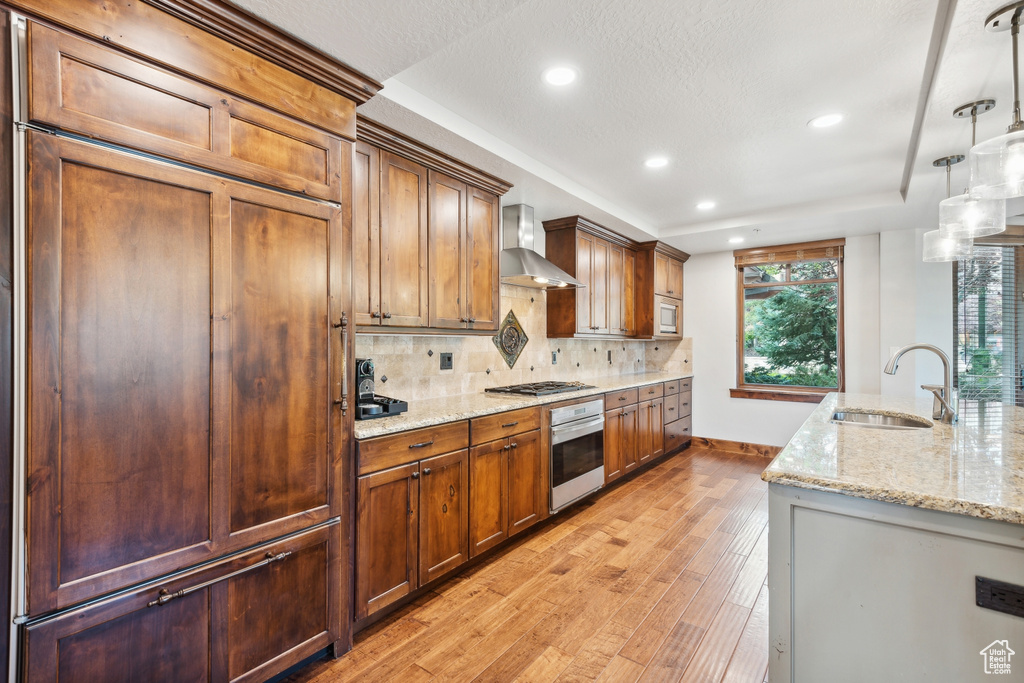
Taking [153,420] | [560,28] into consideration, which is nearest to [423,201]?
[560,28]

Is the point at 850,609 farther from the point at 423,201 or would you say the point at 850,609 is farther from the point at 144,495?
the point at 423,201

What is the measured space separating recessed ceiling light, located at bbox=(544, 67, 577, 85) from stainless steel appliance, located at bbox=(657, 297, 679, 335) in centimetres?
336

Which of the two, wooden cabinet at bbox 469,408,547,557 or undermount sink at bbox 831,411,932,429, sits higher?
undermount sink at bbox 831,411,932,429

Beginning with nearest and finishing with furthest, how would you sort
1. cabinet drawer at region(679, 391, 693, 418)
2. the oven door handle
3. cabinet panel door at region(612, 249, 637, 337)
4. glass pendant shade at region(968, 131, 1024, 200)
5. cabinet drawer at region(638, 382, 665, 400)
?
1. glass pendant shade at region(968, 131, 1024, 200)
2. the oven door handle
3. cabinet drawer at region(638, 382, 665, 400)
4. cabinet panel door at region(612, 249, 637, 337)
5. cabinet drawer at region(679, 391, 693, 418)

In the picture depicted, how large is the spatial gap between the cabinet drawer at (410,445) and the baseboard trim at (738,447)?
4.18 m

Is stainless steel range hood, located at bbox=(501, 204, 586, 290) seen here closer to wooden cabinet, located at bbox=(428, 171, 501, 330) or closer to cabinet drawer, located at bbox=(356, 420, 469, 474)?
wooden cabinet, located at bbox=(428, 171, 501, 330)

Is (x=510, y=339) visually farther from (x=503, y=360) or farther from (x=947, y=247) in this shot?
(x=947, y=247)

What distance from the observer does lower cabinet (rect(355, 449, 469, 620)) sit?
1999 millimetres

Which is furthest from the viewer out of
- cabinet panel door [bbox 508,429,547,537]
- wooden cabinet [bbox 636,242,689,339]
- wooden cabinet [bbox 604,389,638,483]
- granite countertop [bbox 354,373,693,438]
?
wooden cabinet [bbox 636,242,689,339]

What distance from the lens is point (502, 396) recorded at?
3273 millimetres

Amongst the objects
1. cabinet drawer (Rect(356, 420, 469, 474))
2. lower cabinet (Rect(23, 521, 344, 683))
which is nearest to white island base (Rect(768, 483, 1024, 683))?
cabinet drawer (Rect(356, 420, 469, 474))

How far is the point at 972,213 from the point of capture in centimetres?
206

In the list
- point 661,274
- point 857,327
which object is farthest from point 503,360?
point 857,327

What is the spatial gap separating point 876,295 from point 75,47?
5983mm
